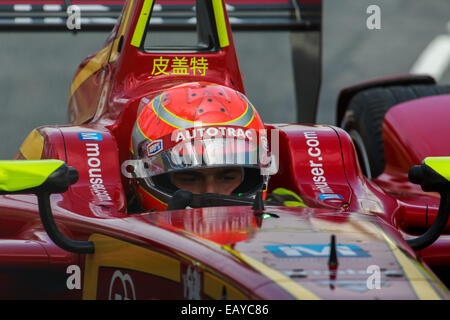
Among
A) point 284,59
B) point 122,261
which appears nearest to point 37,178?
point 122,261

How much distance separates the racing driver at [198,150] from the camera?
301 centimetres

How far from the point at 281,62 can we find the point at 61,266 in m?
6.84

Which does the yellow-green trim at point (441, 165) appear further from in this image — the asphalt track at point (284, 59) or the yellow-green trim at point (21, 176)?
the asphalt track at point (284, 59)

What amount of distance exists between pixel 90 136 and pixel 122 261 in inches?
43.8

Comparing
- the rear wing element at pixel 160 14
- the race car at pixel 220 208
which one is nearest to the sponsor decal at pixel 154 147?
the race car at pixel 220 208

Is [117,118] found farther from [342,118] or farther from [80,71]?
[342,118]

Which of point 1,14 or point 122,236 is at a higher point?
point 1,14

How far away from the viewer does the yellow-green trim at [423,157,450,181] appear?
2.47 metres

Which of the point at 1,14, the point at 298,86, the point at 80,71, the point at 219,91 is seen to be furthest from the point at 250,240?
the point at 298,86

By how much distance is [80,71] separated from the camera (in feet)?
15.8

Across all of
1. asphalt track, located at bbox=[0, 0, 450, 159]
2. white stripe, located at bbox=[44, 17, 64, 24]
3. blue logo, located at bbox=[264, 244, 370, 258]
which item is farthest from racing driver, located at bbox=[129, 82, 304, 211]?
asphalt track, located at bbox=[0, 0, 450, 159]

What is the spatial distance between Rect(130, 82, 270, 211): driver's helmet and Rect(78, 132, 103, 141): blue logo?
6.9 inches

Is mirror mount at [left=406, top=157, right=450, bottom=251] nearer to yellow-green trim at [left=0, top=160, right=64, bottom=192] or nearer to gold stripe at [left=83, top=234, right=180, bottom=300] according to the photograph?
gold stripe at [left=83, top=234, right=180, bottom=300]
